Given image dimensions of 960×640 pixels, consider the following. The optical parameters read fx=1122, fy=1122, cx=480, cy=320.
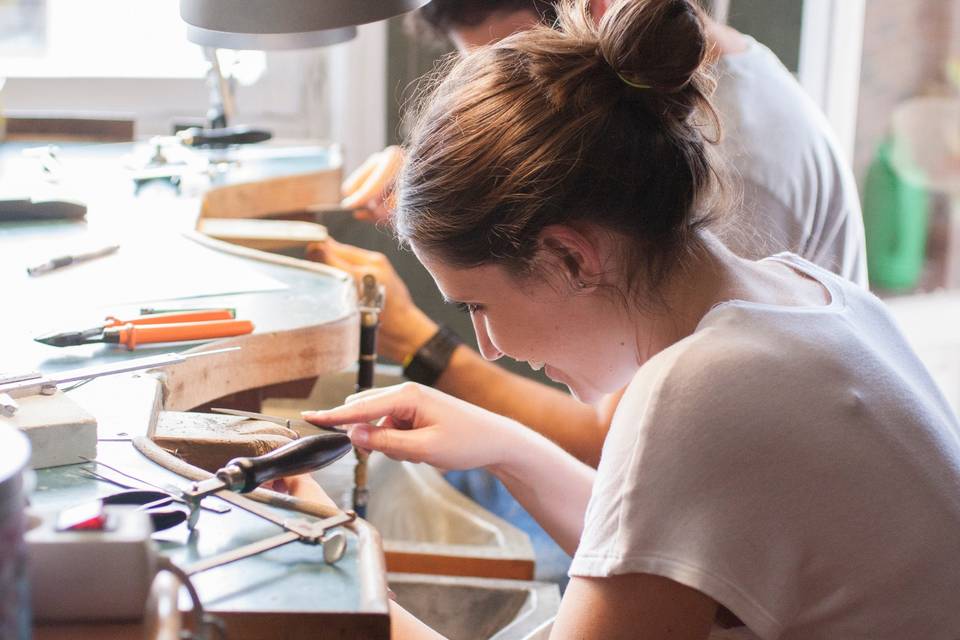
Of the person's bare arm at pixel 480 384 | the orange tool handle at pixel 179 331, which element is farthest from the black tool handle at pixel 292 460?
the person's bare arm at pixel 480 384

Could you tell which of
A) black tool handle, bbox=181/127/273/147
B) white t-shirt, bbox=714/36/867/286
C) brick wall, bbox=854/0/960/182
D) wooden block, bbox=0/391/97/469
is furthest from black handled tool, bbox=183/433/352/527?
brick wall, bbox=854/0/960/182

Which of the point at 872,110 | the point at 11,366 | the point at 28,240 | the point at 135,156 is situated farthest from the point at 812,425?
the point at 872,110

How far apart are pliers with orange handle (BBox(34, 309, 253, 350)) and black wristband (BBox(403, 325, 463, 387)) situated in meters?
0.59

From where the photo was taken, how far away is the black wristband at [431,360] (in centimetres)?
179

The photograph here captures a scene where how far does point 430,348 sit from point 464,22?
530 mm

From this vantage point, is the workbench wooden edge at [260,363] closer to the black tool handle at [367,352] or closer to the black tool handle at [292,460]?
the black tool handle at [367,352]

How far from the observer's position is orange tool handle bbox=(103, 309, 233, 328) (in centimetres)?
119

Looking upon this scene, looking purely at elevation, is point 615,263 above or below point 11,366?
above

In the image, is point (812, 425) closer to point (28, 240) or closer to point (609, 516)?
point (609, 516)

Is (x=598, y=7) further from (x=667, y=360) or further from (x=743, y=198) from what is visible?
(x=667, y=360)

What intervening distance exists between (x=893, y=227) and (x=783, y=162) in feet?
6.68

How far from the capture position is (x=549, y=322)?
1.06 m

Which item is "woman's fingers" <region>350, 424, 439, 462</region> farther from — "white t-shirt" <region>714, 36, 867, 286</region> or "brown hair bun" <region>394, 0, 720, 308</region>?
"white t-shirt" <region>714, 36, 867, 286</region>

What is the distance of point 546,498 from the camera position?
131cm
